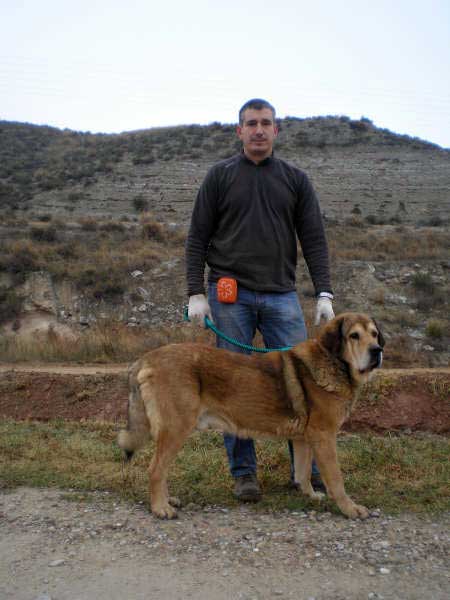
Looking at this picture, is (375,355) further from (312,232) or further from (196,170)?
(196,170)

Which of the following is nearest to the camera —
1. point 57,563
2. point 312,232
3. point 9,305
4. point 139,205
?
point 57,563

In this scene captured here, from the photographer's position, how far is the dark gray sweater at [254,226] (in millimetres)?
5102

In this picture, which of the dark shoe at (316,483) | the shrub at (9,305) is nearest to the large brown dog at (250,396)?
the dark shoe at (316,483)

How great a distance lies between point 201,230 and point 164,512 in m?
2.54

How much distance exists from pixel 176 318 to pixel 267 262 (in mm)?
11818

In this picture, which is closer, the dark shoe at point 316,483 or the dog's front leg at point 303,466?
the dog's front leg at point 303,466

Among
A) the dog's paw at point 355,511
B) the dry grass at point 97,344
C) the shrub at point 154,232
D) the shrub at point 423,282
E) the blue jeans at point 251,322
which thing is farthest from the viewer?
the shrub at point 154,232

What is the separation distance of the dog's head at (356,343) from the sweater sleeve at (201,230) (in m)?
1.34

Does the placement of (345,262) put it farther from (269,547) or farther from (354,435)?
(269,547)

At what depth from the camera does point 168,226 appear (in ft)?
85.9

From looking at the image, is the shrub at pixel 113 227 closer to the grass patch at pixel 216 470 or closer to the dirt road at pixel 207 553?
the grass patch at pixel 216 470

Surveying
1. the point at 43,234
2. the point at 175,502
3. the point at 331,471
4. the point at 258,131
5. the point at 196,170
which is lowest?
the point at 175,502

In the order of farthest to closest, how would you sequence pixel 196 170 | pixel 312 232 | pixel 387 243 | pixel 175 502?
pixel 196 170
pixel 387 243
pixel 312 232
pixel 175 502

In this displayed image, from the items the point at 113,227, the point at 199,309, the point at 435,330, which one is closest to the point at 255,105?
the point at 199,309
